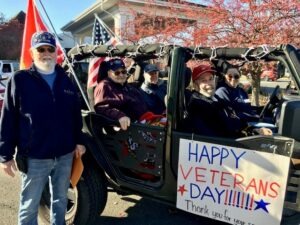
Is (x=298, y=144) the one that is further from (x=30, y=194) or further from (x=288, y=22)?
(x=288, y=22)

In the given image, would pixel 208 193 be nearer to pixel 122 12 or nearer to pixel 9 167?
pixel 9 167

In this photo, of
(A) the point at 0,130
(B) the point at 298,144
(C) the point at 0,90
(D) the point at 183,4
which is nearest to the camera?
(B) the point at 298,144

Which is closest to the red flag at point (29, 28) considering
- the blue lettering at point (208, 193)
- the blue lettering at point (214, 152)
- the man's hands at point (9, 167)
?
the man's hands at point (9, 167)

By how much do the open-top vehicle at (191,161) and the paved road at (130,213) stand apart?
16.3 inches

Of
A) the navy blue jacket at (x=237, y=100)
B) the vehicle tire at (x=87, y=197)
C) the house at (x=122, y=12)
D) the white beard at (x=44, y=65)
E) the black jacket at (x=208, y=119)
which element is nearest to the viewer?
the white beard at (x=44, y=65)

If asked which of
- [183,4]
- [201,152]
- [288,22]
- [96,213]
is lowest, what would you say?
[96,213]

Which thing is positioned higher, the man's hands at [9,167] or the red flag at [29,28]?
the red flag at [29,28]

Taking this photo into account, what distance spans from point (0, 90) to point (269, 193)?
8776mm

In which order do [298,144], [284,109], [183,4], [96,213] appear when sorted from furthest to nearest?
[183,4]
[96,213]
[298,144]
[284,109]

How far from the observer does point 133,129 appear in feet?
10.1

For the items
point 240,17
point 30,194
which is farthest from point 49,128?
point 240,17

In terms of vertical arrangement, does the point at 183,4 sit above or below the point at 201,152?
above

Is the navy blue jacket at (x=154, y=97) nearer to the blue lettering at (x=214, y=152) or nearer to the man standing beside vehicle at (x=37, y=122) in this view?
the man standing beside vehicle at (x=37, y=122)

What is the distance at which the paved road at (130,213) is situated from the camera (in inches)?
144
